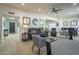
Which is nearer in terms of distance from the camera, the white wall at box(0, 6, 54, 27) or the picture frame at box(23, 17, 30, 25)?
the white wall at box(0, 6, 54, 27)

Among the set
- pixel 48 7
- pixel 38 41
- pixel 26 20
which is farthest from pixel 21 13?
pixel 38 41

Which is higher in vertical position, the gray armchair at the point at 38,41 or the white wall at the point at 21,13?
the white wall at the point at 21,13

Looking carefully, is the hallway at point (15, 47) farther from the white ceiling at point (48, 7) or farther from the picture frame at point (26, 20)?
the white ceiling at point (48, 7)

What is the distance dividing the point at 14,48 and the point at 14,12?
3.04 feet

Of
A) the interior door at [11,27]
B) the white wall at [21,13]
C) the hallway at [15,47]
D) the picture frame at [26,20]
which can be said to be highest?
the white wall at [21,13]

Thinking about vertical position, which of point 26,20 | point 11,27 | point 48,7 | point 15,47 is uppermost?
→ point 48,7

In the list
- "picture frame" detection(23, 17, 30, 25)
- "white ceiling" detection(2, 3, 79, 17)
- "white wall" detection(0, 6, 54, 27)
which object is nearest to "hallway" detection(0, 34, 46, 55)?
"picture frame" detection(23, 17, 30, 25)

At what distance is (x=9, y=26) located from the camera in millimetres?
2426

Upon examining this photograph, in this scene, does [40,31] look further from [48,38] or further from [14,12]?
[14,12]

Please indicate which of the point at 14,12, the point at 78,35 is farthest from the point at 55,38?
the point at 14,12

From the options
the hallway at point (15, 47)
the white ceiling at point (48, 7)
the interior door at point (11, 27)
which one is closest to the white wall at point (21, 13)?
the white ceiling at point (48, 7)

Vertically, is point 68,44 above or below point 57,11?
below

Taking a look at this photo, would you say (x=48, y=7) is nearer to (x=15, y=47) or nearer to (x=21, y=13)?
(x=21, y=13)

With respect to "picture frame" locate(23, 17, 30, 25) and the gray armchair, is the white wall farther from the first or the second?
the gray armchair
